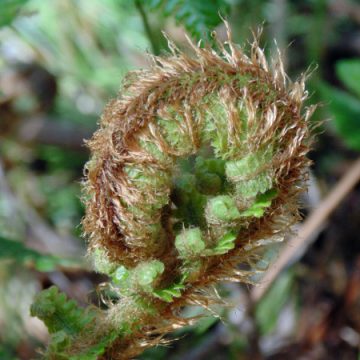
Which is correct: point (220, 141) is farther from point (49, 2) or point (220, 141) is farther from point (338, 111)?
point (49, 2)

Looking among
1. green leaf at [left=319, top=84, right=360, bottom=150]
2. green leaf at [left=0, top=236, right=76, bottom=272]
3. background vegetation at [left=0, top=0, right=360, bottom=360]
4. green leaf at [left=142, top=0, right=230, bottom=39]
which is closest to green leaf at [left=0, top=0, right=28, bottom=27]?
background vegetation at [left=0, top=0, right=360, bottom=360]

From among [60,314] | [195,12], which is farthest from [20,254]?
[195,12]

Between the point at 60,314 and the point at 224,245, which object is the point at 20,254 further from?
the point at 224,245

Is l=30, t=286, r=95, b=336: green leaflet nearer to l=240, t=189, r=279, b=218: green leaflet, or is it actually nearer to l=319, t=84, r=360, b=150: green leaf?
l=240, t=189, r=279, b=218: green leaflet

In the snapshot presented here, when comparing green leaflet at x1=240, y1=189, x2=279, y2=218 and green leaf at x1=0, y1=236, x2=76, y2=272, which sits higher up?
green leaf at x1=0, y1=236, x2=76, y2=272

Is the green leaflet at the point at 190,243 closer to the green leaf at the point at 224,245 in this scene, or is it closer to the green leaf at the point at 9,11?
the green leaf at the point at 224,245

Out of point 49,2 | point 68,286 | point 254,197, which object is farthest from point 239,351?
point 49,2

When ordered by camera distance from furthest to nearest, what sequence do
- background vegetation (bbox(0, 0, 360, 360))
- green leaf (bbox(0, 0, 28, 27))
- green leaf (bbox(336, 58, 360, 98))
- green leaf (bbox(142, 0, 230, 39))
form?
background vegetation (bbox(0, 0, 360, 360))
green leaf (bbox(336, 58, 360, 98))
green leaf (bbox(0, 0, 28, 27))
green leaf (bbox(142, 0, 230, 39))
